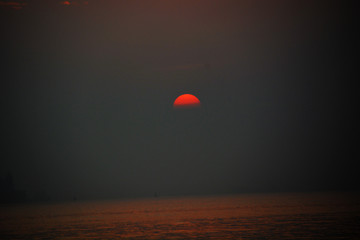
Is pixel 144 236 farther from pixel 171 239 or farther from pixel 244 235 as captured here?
pixel 244 235

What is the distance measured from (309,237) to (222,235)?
34.1 ft

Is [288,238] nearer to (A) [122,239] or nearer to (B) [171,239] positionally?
(B) [171,239]

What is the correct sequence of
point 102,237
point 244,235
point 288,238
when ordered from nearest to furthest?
1. point 288,238
2. point 244,235
3. point 102,237

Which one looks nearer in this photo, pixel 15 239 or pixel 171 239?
pixel 171 239

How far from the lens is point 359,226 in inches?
2320

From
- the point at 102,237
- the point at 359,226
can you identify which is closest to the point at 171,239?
the point at 102,237

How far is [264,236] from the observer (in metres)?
52.2

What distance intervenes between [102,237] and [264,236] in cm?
2027

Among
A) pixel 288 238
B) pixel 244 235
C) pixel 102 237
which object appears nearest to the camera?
pixel 288 238

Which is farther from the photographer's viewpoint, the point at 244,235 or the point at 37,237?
the point at 37,237

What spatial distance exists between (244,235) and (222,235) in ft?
8.80

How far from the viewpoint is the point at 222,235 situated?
54.6 m

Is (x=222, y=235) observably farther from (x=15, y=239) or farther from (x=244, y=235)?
(x=15, y=239)

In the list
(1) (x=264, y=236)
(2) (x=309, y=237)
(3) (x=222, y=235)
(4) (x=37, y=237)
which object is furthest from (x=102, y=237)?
(2) (x=309, y=237)
